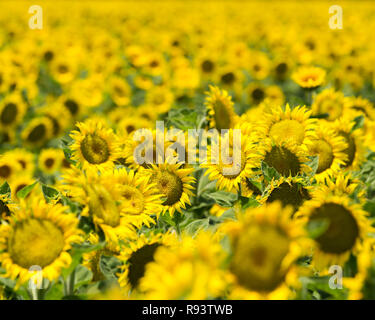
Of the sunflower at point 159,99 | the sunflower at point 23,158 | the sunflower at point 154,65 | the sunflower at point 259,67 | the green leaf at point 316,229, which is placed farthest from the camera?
the sunflower at point 259,67

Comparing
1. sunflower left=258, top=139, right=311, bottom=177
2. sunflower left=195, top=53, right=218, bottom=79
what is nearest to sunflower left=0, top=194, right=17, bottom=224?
sunflower left=258, top=139, right=311, bottom=177

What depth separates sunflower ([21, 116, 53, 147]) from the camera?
498 centimetres

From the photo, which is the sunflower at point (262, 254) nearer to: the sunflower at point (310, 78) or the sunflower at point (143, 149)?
the sunflower at point (143, 149)

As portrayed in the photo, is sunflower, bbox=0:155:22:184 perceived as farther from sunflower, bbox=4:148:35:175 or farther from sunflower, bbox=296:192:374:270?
sunflower, bbox=296:192:374:270

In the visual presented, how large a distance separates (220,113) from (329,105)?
987 millimetres

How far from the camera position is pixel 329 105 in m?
3.43

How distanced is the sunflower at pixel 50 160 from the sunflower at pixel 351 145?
3.01 metres

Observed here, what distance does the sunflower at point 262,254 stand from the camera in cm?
149

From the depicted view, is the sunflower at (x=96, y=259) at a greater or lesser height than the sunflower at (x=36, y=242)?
lesser

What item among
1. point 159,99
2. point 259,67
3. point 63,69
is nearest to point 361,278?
point 159,99

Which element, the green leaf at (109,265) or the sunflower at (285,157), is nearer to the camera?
the green leaf at (109,265)

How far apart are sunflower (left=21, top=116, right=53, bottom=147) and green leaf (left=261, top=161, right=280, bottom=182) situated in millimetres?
3461

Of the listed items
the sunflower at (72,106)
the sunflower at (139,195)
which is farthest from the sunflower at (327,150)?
the sunflower at (72,106)
